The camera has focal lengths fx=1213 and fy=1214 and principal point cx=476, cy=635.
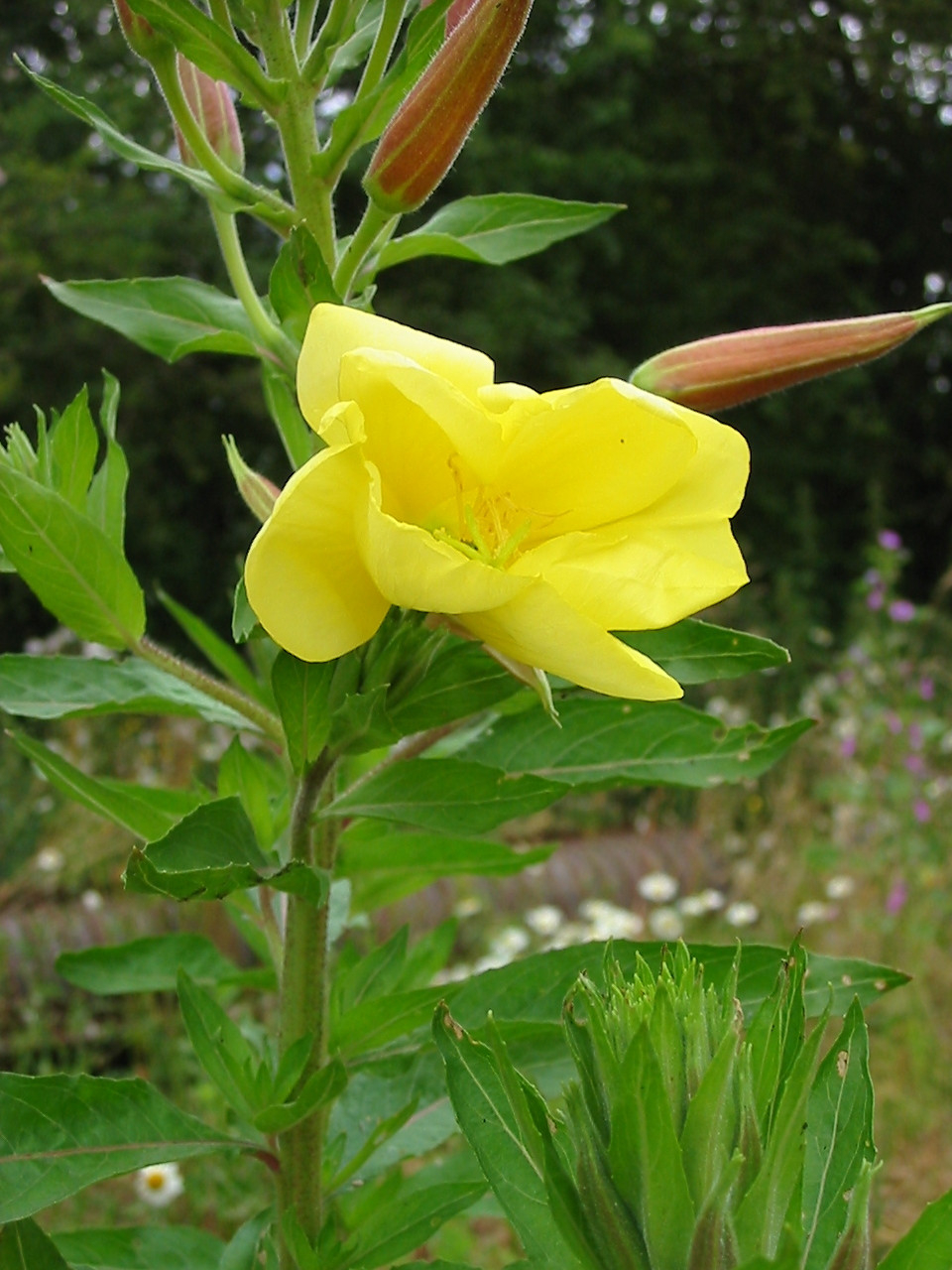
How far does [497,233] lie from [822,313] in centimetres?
1049

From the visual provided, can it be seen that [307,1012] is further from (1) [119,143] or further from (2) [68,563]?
(1) [119,143]

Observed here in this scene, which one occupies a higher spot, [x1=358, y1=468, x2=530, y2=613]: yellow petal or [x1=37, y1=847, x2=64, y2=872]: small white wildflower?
[x1=358, y1=468, x2=530, y2=613]: yellow petal

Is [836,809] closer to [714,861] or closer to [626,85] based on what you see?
[714,861]

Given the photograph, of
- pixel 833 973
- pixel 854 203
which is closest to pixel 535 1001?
pixel 833 973

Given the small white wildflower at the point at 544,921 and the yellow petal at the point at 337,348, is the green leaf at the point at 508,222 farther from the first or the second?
the small white wildflower at the point at 544,921

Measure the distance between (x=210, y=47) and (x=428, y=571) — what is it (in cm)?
42

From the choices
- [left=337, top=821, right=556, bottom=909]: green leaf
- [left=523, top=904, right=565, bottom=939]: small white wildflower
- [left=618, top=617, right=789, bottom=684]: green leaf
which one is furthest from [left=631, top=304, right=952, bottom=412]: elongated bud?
[left=523, top=904, right=565, bottom=939]: small white wildflower

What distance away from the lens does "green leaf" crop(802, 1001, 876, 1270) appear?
1.93 feet

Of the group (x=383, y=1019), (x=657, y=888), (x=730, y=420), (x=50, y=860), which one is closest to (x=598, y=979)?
(x=383, y=1019)

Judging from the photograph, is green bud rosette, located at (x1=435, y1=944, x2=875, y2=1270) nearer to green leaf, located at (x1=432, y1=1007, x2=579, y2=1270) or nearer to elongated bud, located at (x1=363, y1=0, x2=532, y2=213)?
green leaf, located at (x1=432, y1=1007, x2=579, y2=1270)

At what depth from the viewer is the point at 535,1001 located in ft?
→ 2.94

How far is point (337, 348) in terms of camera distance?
24.7 inches

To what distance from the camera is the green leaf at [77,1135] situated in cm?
75

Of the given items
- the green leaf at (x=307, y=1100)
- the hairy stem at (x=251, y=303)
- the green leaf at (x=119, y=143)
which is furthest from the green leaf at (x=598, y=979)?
the green leaf at (x=119, y=143)
